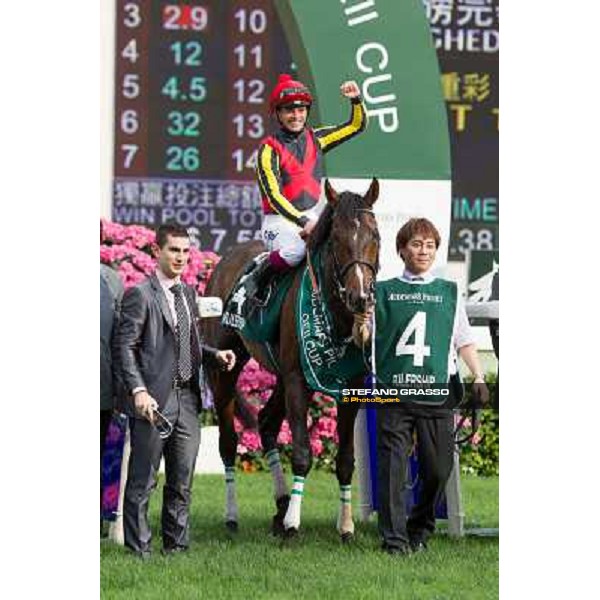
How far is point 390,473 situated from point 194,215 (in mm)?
1864

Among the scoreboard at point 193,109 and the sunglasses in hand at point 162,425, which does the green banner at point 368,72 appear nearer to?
the scoreboard at point 193,109

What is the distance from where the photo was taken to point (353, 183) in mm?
7441

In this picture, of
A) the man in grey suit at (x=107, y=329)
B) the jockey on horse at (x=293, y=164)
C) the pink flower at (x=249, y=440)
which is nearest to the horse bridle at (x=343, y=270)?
the jockey on horse at (x=293, y=164)

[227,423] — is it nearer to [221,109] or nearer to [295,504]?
[295,504]

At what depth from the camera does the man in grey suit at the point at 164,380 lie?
6914mm

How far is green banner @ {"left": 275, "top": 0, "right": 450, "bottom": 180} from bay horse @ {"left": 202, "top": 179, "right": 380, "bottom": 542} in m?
0.49

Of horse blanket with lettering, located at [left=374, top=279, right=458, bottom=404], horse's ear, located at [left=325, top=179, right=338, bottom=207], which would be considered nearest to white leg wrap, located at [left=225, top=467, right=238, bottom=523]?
horse blanket with lettering, located at [left=374, top=279, right=458, bottom=404]

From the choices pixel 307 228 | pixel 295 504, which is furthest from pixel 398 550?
pixel 307 228

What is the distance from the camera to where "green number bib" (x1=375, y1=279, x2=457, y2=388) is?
7152mm

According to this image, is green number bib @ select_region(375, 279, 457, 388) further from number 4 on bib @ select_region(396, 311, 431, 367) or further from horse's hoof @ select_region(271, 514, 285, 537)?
horse's hoof @ select_region(271, 514, 285, 537)

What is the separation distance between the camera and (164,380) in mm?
6941

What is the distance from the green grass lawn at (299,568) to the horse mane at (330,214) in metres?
1.40

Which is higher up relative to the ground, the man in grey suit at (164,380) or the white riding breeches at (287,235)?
the white riding breeches at (287,235)

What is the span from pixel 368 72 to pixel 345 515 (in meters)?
2.15
